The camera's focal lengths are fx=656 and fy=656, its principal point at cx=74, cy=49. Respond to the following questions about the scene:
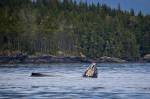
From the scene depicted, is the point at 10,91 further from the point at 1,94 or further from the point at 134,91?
the point at 134,91

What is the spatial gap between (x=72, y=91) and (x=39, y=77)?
27484 mm

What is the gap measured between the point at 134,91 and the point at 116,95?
5265mm

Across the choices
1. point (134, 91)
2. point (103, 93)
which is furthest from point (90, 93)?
point (134, 91)

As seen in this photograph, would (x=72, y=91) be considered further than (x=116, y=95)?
Yes

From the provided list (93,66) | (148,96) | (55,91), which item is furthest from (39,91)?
(93,66)

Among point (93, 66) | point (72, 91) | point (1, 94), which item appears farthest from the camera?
point (93, 66)

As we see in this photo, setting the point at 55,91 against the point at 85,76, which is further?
the point at 85,76

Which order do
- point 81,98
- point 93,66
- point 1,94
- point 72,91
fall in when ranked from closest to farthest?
point 81,98
point 1,94
point 72,91
point 93,66

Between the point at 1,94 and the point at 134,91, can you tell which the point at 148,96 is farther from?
the point at 1,94

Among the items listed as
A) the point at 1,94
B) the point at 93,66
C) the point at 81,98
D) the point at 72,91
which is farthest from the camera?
the point at 93,66

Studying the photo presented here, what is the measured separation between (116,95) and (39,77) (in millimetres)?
33537

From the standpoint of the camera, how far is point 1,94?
55.2 metres

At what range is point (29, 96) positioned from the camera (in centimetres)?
5266

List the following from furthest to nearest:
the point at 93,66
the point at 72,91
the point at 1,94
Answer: the point at 93,66 → the point at 72,91 → the point at 1,94
